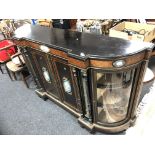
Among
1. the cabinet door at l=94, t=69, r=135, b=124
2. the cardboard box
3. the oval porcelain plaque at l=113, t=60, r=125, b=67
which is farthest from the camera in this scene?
the cardboard box

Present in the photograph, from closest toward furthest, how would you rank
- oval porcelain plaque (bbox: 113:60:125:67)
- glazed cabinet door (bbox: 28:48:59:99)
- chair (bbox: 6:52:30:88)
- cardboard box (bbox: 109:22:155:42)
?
1. oval porcelain plaque (bbox: 113:60:125:67)
2. glazed cabinet door (bbox: 28:48:59:99)
3. cardboard box (bbox: 109:22:155:42)
4. chair (bbox: 6:52:30:88)

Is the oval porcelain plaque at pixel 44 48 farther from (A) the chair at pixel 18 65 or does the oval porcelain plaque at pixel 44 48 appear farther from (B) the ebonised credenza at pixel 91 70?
(A) the chair at pixel 18 65

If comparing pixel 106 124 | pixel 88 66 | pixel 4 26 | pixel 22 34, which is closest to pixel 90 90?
pixel 88 66

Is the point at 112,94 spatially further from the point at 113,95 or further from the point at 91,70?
the point at 91,70

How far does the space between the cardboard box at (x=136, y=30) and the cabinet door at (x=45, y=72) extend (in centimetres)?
93

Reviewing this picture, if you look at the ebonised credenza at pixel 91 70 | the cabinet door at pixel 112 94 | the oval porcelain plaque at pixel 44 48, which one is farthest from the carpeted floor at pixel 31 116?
the oval porcelain plaque at pixel 44 48

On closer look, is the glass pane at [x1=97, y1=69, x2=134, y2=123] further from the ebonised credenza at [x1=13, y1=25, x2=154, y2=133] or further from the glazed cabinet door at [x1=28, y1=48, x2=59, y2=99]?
the glazed cabinet door at [x1=28, y1=48, x2=59, y2=99]

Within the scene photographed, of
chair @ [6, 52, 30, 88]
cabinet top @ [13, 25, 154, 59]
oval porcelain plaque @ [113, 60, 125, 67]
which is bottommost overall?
chair @ [6, 52, 30, 88]

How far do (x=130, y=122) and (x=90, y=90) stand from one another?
0.61 meters

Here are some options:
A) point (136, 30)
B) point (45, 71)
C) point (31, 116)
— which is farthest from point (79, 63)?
point (136, 30)

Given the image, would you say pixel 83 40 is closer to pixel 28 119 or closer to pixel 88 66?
pixel 88 66

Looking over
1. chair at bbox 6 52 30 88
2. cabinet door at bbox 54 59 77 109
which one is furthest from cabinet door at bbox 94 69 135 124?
chair at bbox 6 52 30 88

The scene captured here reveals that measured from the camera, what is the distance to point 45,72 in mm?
1872

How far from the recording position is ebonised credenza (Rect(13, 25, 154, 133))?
47.6 inches
